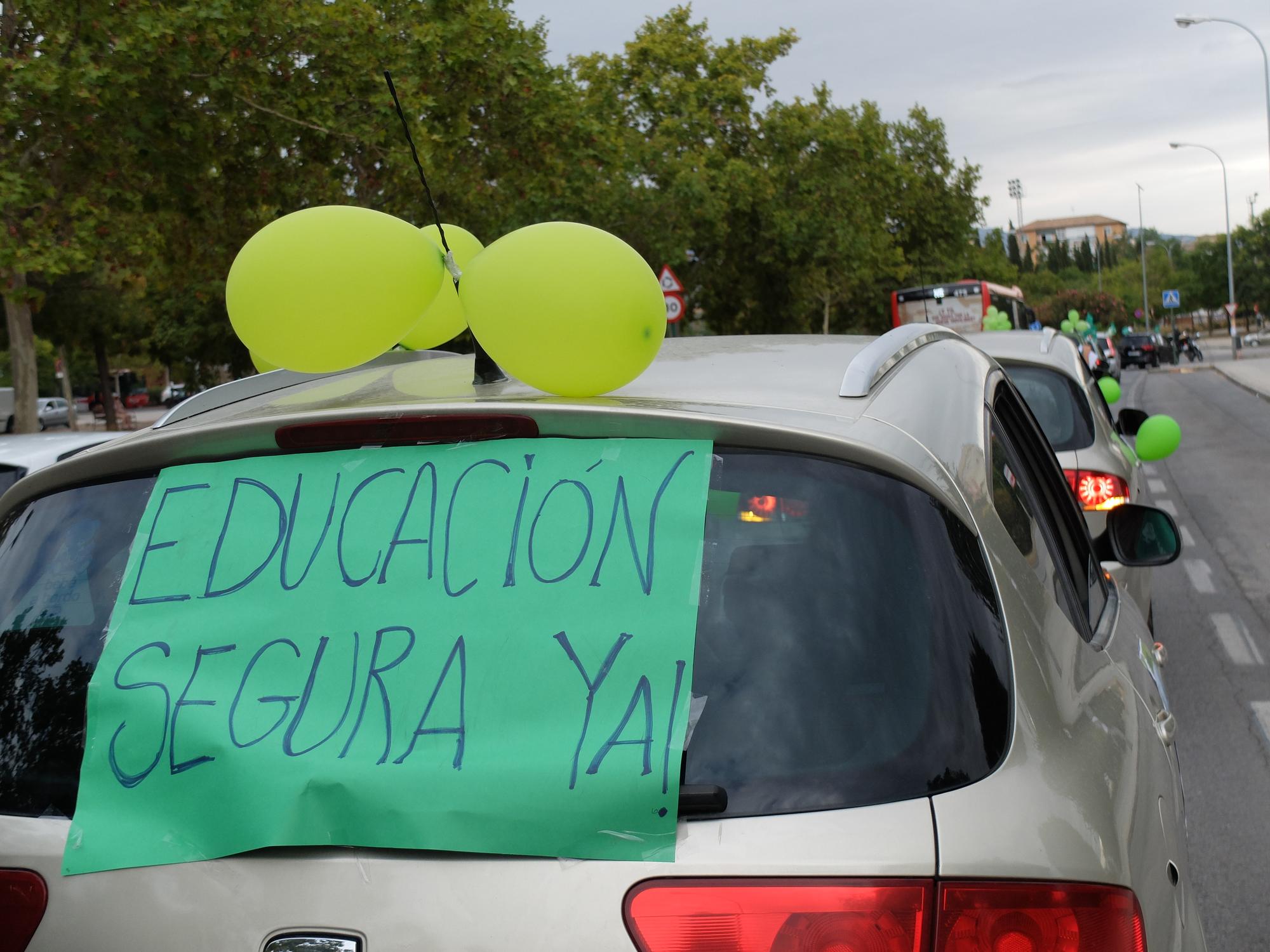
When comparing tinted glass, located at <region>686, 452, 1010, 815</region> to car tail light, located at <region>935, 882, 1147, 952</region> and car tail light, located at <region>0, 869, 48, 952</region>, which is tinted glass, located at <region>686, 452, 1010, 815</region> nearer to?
car tail light, located at <region>935, 882, 1147, 952</region>

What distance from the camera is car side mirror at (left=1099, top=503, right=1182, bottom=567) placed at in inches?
134

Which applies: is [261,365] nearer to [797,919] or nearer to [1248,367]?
[797,919]

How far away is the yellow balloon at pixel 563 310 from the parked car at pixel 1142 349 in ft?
216

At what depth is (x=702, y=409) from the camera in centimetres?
180

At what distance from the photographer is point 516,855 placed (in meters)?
1.51

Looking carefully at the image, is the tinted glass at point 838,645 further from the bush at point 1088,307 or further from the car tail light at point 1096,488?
the bush at point 1088,307

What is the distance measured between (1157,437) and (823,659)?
676cm

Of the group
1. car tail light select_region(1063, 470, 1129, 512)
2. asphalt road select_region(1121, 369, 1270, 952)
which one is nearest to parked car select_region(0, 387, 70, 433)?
asphalt road select_region(1121, 369, 1270, 952)

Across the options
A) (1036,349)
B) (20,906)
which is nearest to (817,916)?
(20,906)

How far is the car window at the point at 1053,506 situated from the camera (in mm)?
2598

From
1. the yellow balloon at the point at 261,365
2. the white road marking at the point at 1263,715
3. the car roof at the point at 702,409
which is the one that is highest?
the yellow balloon at the point at 261,365

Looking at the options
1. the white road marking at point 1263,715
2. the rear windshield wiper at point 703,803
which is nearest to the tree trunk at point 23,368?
the white road marking at point 1263,715

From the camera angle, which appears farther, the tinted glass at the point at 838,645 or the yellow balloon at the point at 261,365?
the yellow balloon at the point at 261,365

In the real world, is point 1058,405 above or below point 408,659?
below
